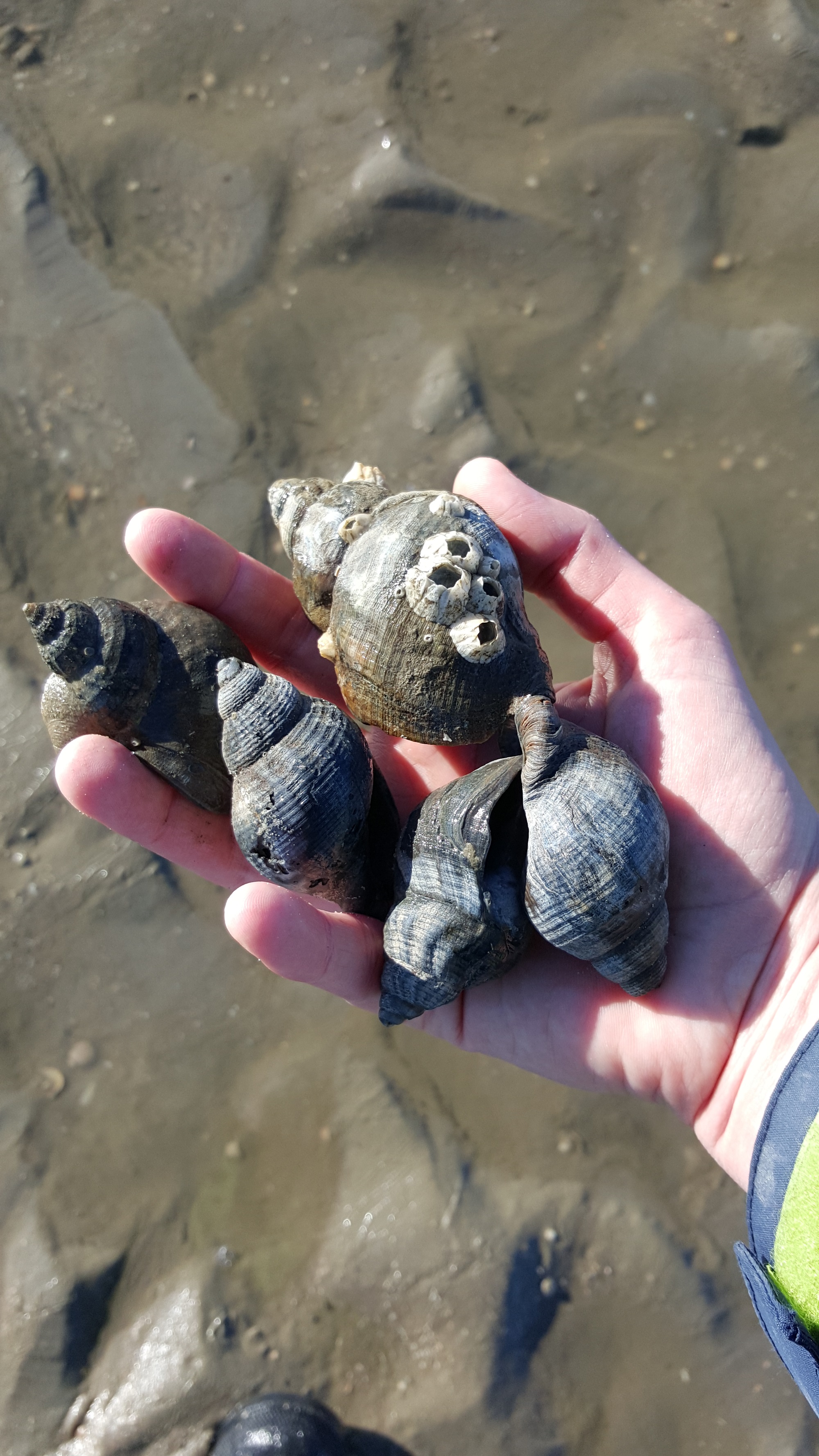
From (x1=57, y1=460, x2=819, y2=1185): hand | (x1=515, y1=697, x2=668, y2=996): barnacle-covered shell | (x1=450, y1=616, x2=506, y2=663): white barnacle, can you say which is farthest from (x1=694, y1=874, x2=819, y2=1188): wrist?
(x1=450, y1=616, x2=506, y2=663): white barnacle

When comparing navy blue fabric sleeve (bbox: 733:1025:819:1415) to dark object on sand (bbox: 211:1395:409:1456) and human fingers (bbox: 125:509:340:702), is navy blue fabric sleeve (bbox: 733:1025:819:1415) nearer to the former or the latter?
dark object on sand (bbox: 211:1395:409:1456)

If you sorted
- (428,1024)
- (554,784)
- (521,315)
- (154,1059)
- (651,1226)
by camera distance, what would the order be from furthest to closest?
(521,315), (154,1059), (651,1226), (428,1024), (554,784)

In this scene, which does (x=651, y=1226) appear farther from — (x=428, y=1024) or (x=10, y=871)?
(x=10, y=871)

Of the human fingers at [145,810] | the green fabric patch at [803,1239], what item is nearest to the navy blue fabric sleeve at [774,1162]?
the green fabric patch at [803,1239]

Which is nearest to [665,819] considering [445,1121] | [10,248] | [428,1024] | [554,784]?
[554,784]

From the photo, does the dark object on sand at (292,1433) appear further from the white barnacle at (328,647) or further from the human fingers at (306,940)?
the white barnacle at (328,647)

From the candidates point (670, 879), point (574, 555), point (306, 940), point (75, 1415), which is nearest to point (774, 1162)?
point (670, 879)

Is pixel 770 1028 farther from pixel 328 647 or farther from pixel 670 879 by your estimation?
pixel 328 647
